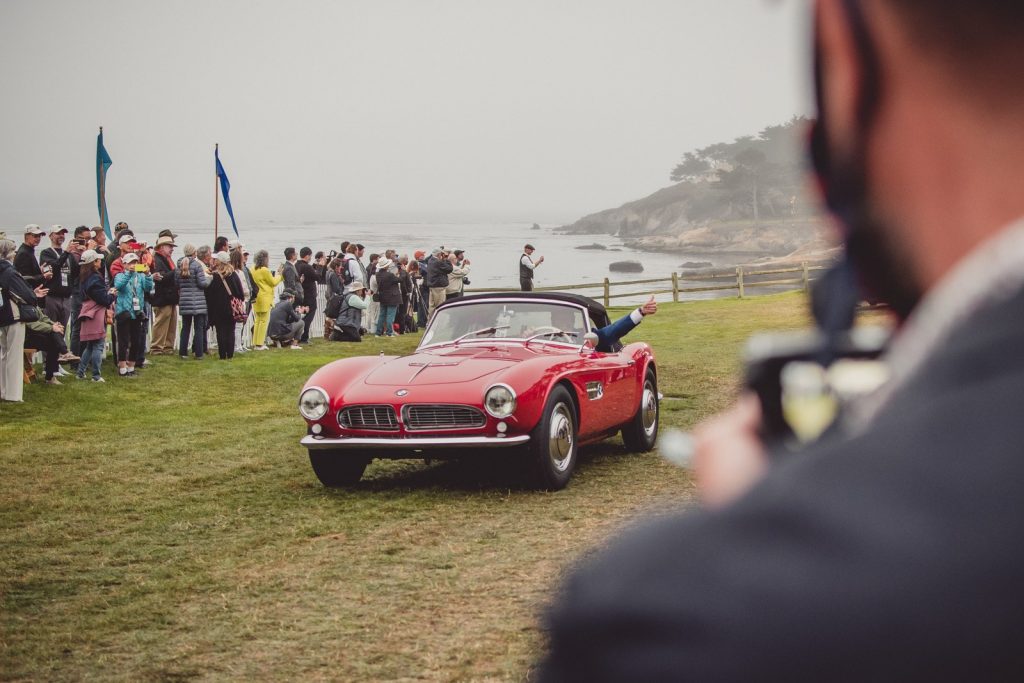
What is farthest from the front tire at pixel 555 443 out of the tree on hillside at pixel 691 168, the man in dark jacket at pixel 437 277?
the tree on hillside at pixel 691 168

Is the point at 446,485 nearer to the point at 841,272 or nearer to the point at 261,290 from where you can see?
the point at 841,272

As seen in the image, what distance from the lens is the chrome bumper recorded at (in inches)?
358

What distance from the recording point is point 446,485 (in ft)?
32.3

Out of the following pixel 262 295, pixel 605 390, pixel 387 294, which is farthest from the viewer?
pixel 387 294

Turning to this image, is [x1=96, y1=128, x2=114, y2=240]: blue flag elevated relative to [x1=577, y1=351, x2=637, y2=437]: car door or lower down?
elevated

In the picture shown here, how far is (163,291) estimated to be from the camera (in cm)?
1766

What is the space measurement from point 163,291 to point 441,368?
361 inches

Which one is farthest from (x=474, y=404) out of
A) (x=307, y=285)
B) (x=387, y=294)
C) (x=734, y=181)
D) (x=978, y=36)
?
(x=734, y=181)

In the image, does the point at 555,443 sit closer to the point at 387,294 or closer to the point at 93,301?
the point at 93,301

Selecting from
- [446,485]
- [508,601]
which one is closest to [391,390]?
[446,485]

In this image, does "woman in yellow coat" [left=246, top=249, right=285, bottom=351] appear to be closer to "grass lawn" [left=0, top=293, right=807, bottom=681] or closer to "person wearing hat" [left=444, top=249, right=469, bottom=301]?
"grass lawn" [left=0, top=293, right=807, bottom=681]

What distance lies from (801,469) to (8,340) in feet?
46.9

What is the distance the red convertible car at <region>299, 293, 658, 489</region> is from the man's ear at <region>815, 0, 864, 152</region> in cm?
833

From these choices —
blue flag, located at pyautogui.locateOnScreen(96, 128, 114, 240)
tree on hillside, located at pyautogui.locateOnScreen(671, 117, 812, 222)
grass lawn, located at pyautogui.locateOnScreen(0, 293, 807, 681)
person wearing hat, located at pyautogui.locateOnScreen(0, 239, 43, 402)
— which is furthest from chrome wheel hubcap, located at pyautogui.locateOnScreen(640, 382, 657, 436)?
tree on hillside, located at pyautogui.locateOnScreen(671, 117, 812, 222)
